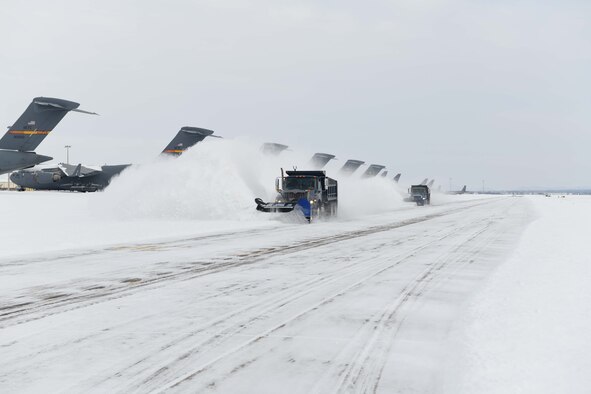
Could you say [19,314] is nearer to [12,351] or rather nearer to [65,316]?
[65,316]

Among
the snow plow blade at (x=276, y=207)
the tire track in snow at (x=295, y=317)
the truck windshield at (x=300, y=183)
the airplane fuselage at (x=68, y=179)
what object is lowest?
the tire track in snow at (x=295, y=317)

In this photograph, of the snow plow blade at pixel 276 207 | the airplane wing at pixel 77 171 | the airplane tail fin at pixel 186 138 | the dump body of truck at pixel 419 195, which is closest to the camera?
the snow plow blade at pixel 276 207

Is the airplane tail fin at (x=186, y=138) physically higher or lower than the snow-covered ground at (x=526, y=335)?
higher

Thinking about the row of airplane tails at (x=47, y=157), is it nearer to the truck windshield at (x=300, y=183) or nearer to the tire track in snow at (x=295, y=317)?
the truck windshield at (x=300, y=183)

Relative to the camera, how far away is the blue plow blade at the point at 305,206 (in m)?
27.3

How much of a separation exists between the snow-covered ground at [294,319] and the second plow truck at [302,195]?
476 inches

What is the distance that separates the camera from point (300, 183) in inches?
1117

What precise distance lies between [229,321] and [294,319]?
32.1 inches

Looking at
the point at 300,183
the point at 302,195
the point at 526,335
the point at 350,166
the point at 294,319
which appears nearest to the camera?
the point at 526,335

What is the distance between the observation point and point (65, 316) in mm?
6723

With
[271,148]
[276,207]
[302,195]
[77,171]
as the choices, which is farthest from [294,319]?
[77,171]

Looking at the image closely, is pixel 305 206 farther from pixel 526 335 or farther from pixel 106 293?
pixel 526 335

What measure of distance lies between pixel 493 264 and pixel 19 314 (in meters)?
9.79

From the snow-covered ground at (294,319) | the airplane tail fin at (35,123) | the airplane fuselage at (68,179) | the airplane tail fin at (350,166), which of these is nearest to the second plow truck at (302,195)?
the snow-covered ground at (294,319)
